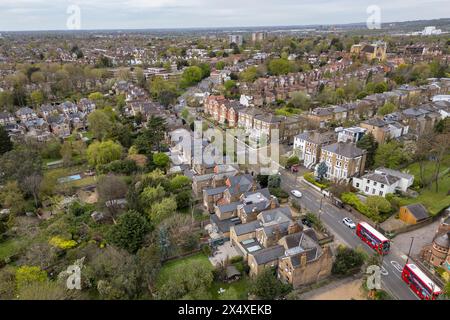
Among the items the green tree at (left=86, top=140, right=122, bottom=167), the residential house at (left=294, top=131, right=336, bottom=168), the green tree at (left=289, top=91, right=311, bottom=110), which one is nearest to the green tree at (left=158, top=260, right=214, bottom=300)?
the residential house at (left=294, top=131, right=336, bottom=168)

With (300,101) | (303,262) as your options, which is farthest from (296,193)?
(300,101)

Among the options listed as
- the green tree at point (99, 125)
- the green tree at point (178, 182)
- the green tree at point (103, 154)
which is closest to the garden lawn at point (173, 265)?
the green tree at point (178, 182)

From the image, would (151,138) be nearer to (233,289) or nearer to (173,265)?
(173,265)

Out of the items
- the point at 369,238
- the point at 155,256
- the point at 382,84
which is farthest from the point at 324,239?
the point at 382,84

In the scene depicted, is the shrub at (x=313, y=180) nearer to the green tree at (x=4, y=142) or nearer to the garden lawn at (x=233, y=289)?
the garden lawn at (x=233, y=289)

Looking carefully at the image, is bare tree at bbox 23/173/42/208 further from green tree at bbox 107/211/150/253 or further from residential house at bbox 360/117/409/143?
residential house at bbox 360/117/409/143

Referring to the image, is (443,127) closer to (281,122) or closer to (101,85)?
(281,122)
